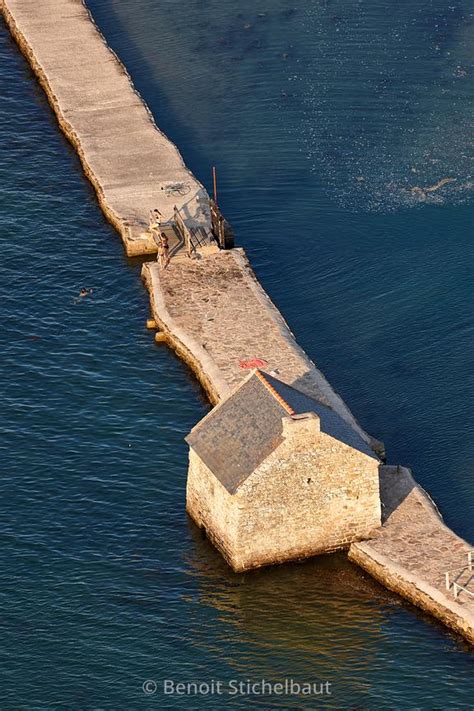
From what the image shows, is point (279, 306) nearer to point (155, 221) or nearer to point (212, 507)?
point (155, 221)

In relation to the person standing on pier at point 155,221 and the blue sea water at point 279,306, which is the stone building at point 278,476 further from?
the person standing on pier at point 155,221

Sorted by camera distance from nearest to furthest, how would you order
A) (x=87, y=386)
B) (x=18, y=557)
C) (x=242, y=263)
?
1. (x=18, y=557)
2. (x=87, y=386)
3. (x=242, y=263)

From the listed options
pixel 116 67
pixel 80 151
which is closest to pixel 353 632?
pixel 80 151

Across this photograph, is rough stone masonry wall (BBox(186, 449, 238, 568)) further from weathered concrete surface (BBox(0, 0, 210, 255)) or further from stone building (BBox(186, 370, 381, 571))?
weathered concrete surface (BBox(0, 0, 210, 255))

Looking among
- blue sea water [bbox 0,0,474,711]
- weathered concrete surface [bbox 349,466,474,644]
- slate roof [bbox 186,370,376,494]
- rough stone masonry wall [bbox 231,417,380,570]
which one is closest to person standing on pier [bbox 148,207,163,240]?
blue sea water [bbox 0,0,474,711]

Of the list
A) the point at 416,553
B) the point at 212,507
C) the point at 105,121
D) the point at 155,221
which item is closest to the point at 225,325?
the point at 155,221

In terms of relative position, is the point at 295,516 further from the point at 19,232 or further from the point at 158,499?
the point at 19,232
